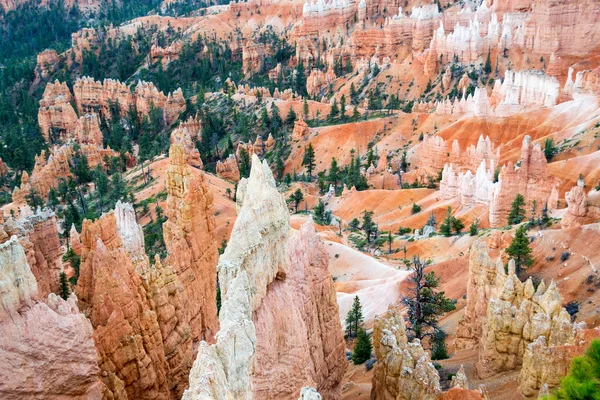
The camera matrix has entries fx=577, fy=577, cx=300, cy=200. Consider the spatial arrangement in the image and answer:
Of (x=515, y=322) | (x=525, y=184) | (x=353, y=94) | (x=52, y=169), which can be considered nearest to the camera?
(x=515, y=322)

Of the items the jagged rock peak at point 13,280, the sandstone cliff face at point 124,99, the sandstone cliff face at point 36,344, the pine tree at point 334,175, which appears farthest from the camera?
the sandstone cliff face at point 124,99

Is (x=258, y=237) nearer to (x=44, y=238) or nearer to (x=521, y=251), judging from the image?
(x=44, y=238)

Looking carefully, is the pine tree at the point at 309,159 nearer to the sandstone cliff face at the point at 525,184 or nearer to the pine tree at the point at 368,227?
the pine tree at the point at 368,227

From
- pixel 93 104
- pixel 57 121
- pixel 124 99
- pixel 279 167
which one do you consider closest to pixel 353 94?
pixel 279 167

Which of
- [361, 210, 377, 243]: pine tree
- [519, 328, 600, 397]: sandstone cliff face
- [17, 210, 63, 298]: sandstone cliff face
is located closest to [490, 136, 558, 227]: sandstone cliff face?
[361, 210, 377, 243]: pine tree

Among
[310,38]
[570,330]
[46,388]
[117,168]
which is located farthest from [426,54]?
[46,388]

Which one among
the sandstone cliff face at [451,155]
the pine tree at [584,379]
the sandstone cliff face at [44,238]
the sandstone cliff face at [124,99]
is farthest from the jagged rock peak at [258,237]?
the sandstone cliff face at [124,99]

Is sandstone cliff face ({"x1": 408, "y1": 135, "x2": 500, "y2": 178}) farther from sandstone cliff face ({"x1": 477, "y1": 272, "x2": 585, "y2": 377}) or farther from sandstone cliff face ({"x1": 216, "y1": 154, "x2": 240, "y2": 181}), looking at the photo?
sandstone cliff face ({"x1": 477, "y1": 272, "x2": 585, "y2": 377})
